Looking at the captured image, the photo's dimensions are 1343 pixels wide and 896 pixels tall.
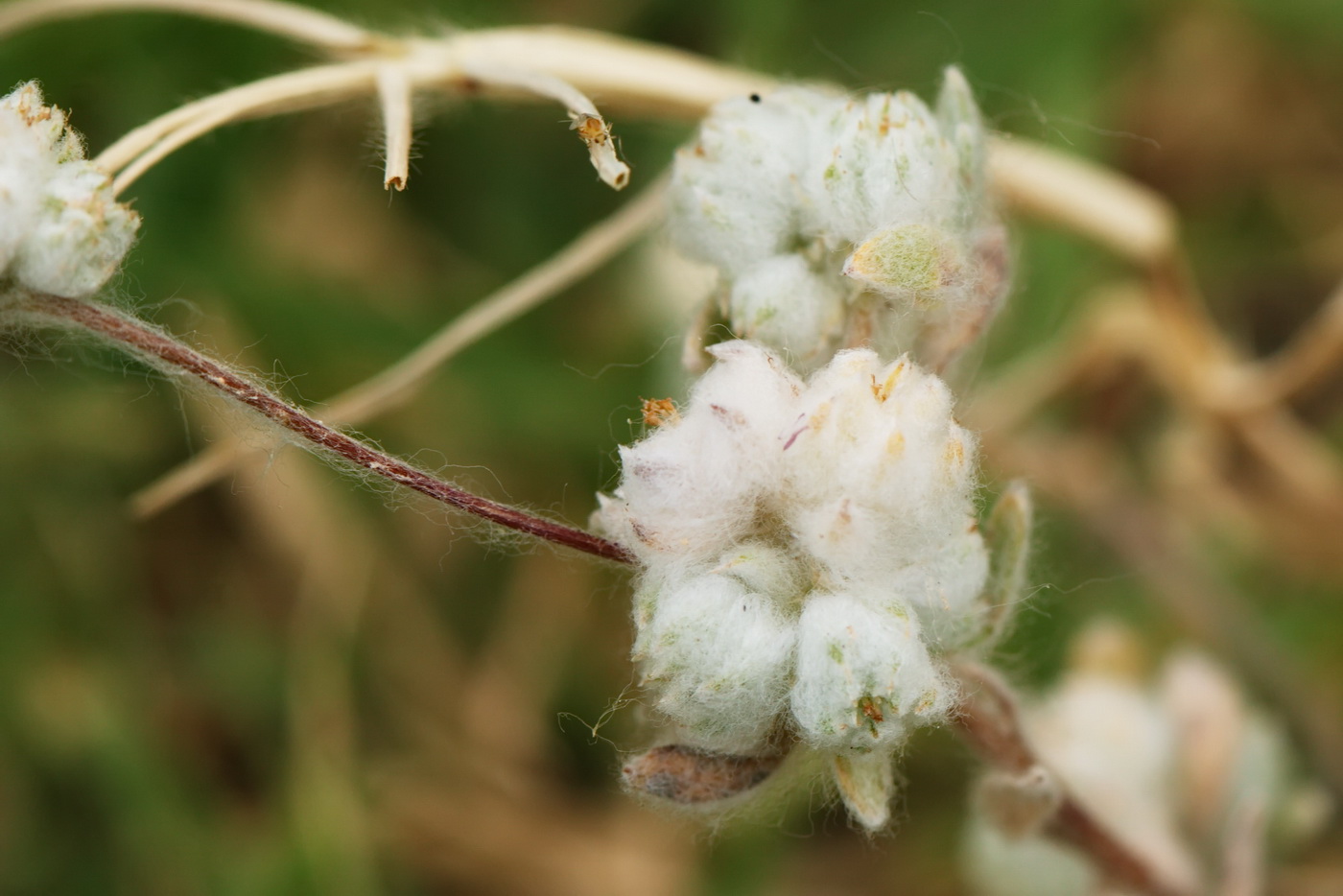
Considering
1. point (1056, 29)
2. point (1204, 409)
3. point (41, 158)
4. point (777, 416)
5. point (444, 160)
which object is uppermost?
point (444, 160)

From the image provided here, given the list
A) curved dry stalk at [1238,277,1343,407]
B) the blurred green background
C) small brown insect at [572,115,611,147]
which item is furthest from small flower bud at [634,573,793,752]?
curved dry stalk at [1238,277,1343,407]

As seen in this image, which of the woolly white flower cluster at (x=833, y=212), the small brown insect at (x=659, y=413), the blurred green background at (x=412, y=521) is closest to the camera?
the small brown insect at (x=659, y=413)

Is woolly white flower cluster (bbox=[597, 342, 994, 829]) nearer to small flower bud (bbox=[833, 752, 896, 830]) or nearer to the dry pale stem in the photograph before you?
small flower bud (bbox=[833, 752, 896, 830])

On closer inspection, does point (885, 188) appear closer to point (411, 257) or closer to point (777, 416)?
point (777, 416)

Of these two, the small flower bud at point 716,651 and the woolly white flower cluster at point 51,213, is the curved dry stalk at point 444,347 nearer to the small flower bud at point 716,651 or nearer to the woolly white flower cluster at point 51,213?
the woolly white flower cluster at point 51,213

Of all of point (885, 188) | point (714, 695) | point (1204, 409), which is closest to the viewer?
point (714, 695)

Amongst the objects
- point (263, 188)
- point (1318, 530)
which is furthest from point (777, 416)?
point (263, 188)

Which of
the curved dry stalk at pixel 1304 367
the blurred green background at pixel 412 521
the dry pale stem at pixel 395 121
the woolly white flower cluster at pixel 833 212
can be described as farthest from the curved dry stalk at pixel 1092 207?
the dry pale stem at pixel 395 121

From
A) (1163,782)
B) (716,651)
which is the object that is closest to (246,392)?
(716,651)
